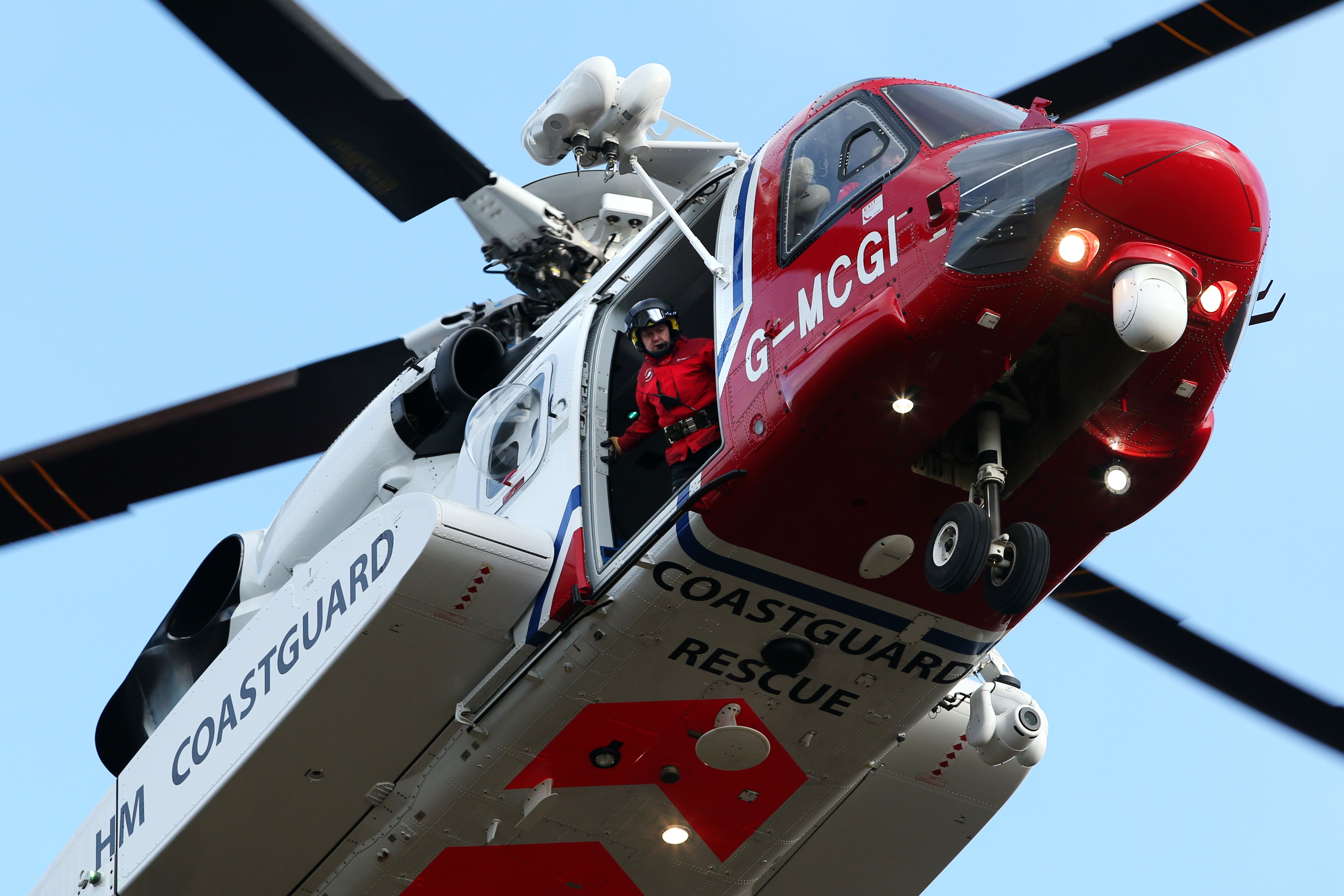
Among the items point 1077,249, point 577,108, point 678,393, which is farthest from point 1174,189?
point 577,108

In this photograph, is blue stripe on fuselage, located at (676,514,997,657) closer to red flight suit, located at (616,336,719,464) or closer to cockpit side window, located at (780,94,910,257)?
red flight suit, located at (616,336,719,464)

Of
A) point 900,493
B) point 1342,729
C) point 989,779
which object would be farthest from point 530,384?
point 1342,729

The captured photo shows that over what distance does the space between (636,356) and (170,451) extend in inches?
130

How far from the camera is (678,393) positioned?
8148mm

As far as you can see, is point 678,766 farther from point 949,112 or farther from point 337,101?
point 337,101

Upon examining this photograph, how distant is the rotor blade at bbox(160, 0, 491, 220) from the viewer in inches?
338

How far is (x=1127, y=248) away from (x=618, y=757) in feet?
11.9

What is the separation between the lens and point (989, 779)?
9.43 meters

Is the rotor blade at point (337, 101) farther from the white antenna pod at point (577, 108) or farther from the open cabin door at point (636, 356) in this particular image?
the open cabin door at point (636, 356)

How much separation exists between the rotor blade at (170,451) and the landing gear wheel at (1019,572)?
5.52 m

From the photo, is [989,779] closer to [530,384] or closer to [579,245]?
[530,384]

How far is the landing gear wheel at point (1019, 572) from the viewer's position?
21.6 feet

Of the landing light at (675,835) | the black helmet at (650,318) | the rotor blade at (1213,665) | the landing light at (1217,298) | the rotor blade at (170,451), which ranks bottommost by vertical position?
the rotor blade at (1213,665)

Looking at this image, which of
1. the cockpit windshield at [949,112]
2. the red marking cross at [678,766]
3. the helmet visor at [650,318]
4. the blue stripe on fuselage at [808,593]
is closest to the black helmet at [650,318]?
the helmet visor at [650,318]
